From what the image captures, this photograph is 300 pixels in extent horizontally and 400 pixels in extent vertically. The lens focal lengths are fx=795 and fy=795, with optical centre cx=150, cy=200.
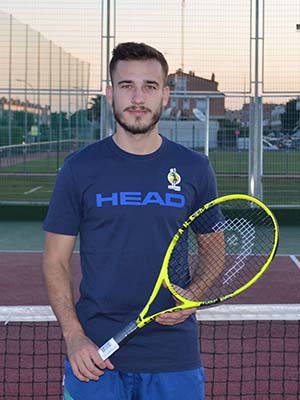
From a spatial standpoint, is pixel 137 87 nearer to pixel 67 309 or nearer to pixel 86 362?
pixel 67 309

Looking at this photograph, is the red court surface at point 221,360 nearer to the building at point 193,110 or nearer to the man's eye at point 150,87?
the man's eye at point 150,87

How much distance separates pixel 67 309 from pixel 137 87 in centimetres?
78

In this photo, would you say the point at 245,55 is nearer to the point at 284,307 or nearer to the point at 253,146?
the point at 253,146

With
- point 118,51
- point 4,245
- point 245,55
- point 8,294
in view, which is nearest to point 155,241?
point 118,51

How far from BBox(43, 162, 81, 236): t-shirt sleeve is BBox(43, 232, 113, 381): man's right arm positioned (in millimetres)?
33

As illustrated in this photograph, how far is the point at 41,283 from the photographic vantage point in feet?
28.3

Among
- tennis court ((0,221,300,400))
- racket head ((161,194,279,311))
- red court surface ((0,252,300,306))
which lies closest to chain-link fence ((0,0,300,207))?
red court surface ((0,252,300,306))

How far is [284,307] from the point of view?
4.45m

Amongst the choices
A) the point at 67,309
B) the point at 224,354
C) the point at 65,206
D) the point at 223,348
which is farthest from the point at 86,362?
the point at 223,348

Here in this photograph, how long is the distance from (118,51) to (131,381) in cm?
111

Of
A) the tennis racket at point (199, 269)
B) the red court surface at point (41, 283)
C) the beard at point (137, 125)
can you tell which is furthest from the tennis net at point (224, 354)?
the beard at point (137, 125)

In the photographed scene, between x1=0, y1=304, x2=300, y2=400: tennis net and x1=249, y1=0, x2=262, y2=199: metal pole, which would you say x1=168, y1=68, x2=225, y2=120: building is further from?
x1=0, y1=304, x2=300, y2=400: tennis net

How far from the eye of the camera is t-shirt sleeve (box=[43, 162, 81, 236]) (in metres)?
2.67

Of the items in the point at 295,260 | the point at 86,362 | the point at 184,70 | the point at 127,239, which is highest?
the point at 184,70
